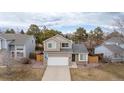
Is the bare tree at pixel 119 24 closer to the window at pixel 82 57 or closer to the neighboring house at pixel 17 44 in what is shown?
the window at pixel 82 57

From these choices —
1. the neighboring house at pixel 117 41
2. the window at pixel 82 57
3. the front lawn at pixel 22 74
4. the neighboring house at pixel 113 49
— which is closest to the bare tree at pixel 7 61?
the front lawn at pixel 22 74

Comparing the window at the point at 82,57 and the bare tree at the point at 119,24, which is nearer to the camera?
the bare tree at the point at 119,24

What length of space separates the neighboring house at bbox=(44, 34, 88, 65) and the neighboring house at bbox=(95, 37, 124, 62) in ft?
0.93

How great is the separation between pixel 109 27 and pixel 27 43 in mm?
1467

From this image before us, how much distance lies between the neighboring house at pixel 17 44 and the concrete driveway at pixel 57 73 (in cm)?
48

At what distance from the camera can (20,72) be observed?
455 centimetres

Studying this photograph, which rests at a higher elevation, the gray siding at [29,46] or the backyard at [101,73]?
the gray siding at [29,46]

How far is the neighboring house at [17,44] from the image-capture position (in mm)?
4543

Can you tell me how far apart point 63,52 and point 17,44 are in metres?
0.83

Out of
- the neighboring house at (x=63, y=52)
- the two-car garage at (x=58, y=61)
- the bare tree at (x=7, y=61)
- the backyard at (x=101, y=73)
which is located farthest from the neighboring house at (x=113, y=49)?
the bare tree at (x=7, y=61)

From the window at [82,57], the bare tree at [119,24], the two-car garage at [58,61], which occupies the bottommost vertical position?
the two-car garage at [58,61]

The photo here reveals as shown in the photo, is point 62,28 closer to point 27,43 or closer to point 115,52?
point 27,43

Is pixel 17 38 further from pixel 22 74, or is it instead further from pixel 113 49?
pixel 113 49
